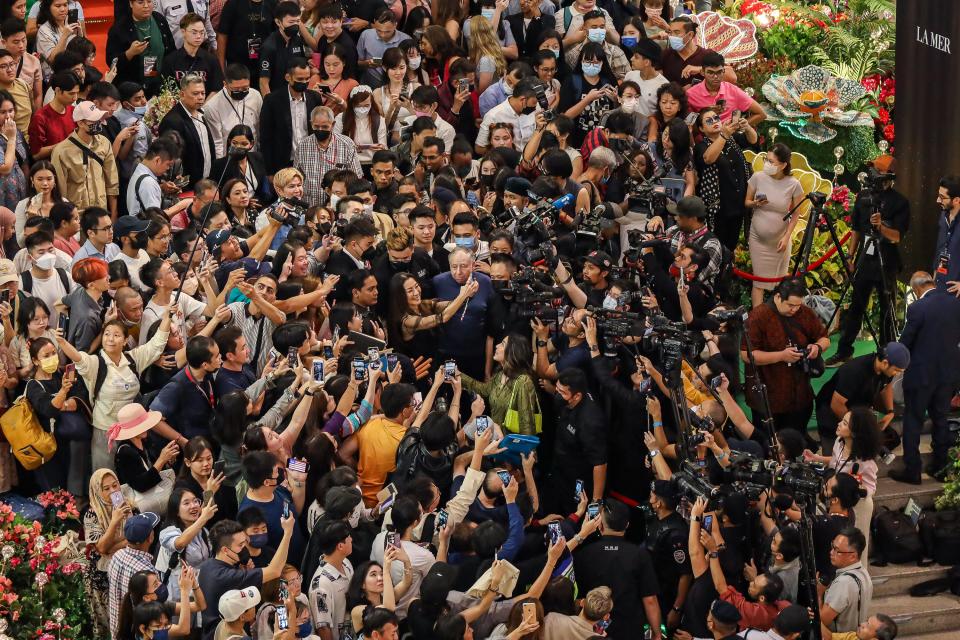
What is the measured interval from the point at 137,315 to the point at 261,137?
9.76ft

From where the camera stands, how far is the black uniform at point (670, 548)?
899 cm

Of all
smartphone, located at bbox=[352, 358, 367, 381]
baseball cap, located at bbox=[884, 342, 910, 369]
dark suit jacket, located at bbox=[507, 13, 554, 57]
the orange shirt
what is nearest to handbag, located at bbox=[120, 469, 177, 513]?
the orange shirt

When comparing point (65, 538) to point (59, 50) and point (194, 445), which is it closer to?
point (194, 445)

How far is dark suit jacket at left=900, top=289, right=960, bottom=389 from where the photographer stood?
1071cm

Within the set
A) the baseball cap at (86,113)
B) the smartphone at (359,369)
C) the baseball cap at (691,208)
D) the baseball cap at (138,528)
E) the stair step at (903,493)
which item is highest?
the baseball cap at (86,113)

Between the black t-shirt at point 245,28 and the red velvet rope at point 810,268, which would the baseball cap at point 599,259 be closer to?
the red velvet rope at point 810,268

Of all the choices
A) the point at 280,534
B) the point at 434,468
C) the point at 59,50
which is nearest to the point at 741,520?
the point at 434,468

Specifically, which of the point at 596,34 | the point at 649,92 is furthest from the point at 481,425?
the point at 596,34

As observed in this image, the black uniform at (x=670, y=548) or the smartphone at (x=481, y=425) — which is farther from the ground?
the smartphone at (x=481, y=425)

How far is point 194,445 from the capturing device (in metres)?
8.55

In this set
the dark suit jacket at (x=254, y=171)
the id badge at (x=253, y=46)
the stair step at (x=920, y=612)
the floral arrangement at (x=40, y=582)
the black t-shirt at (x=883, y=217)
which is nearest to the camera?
the floral arrangement at (x=40, y=582)

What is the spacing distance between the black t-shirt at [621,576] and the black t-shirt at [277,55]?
5.58 metres

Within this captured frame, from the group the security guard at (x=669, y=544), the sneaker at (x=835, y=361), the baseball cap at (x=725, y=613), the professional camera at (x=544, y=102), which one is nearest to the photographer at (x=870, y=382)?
the sneaker at (x=835, y=361)

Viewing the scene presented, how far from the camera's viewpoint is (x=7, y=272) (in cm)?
936
